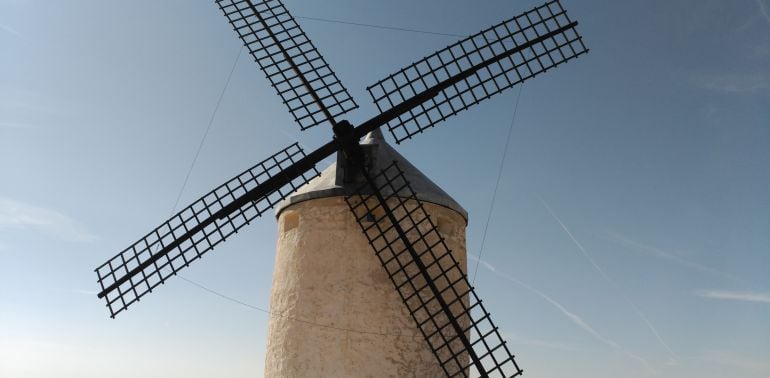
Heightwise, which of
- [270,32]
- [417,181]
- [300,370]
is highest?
[270,32]

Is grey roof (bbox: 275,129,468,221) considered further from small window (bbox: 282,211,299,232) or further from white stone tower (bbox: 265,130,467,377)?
small window (bbox: 282,211,299,232)

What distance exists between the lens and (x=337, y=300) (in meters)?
6.94

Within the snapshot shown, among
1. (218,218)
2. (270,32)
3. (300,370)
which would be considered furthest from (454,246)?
(270,32)

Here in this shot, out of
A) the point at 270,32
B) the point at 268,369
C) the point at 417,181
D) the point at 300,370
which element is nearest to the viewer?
the point at 300,370

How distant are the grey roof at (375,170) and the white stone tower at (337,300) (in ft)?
0.06

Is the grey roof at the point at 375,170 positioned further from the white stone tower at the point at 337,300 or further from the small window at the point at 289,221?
the small window at the point at 289,221

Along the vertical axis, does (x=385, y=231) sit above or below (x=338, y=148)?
below

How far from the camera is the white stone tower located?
6762mm

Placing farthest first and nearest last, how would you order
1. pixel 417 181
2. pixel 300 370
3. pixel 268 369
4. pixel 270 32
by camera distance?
pixel 270 32 → pixel 417 181 → pixel 268 369 → pixel 300 370

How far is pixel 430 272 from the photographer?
7234 millimetres

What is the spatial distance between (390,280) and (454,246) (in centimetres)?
105

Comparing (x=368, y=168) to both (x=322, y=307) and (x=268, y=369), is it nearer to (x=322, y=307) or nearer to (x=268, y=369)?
(x=322, y=307)

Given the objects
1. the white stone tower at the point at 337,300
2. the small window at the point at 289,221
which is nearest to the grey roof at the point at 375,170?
the white stone tower at the point at 337,300

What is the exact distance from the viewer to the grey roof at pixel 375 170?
291 inches
